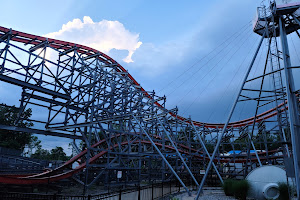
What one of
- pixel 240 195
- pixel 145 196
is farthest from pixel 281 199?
pixel 145 196

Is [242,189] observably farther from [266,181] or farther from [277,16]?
[277,16]

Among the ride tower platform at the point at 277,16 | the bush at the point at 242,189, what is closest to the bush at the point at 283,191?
the bush at the point at 242,189

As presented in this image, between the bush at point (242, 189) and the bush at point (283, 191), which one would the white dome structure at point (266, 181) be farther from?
the bush at point (242, 189)

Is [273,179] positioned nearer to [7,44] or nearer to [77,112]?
[77,112]

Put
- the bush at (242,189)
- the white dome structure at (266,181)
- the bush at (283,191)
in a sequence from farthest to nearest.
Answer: the bush at (242,189)
the white dome structure at (266,181)
the bush at (283,191)

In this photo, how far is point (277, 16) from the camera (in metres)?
14.5

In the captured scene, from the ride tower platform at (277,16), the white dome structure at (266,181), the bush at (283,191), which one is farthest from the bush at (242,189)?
the ride tower platform at (277,16)

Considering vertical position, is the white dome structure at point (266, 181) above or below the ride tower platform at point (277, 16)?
below

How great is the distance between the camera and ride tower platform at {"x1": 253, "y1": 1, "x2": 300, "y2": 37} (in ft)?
45.4

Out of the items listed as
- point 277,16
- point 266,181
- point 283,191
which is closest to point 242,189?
point 266,181

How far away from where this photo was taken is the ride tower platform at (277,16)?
13852 mm

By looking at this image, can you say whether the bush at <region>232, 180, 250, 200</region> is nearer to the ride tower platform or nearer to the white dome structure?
the white dome structure

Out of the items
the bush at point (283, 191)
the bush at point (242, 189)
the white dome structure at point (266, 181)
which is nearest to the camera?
the bush at point (283, 191)

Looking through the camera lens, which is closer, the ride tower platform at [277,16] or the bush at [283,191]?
the bush at [283,191]
